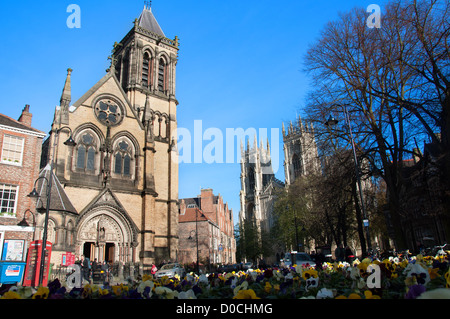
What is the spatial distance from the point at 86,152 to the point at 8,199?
10124mm

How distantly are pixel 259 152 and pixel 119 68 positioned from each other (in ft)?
229

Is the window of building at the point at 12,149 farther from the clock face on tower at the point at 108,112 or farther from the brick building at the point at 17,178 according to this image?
the clock face on tower at the point at 108,112

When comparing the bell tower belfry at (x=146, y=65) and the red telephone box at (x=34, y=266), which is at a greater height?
the bell tower belfry at (x=146, y=65)

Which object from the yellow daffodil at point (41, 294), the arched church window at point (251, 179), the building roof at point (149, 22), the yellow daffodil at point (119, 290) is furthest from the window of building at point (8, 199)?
the arched church window at point (251, 179)

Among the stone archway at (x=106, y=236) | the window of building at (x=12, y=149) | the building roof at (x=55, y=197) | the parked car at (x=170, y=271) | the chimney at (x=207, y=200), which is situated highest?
the chimney at (x=207, y=200)

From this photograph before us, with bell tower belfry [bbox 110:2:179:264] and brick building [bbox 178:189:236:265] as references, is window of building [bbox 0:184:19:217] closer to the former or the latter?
bell tower belfry [bbox 110:2:179:264]

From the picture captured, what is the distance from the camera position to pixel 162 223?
32219 millimetres

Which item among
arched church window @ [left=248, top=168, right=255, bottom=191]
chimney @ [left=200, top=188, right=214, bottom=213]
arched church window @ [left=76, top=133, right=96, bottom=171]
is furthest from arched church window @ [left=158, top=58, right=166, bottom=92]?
arched church window @ [left=248, top=168, right=255, bottom=191]

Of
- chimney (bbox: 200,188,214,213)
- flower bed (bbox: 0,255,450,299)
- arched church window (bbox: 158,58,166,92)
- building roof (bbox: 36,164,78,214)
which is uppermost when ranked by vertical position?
arched church window (bbox: 158,58,166,92)

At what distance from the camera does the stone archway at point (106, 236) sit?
26634mm

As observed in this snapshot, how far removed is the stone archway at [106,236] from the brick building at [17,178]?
6.71 meters

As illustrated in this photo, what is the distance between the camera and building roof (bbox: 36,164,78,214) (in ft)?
72.3

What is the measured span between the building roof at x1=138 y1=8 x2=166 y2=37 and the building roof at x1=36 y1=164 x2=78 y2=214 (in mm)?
22947
